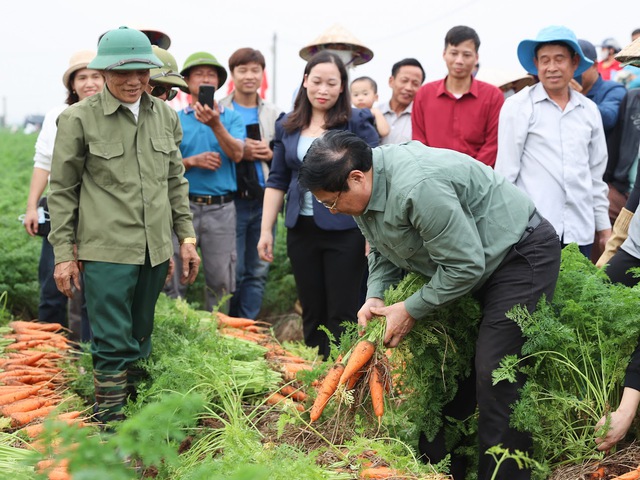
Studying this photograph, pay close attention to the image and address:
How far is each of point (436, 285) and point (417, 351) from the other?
0.41m

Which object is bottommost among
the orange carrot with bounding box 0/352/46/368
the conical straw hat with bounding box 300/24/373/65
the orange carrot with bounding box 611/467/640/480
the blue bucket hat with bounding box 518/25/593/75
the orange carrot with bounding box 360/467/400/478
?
the orange carrot with bounding box 0/352/46/368

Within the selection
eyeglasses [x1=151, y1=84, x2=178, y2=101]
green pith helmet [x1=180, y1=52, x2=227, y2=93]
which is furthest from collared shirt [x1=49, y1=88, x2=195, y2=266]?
green pith helmet [x1=180, y1=52, x2=227, y2=93]

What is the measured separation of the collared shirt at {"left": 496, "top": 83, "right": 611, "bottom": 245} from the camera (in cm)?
487

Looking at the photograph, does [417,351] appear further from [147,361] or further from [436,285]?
[147,361]

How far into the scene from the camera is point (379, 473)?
2984 mm

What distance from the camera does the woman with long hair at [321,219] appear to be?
495cm

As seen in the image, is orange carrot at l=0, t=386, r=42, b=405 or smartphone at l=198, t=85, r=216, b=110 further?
smartphone at l=198, t=85, r=216, b=110

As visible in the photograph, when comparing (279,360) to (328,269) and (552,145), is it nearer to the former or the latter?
(328,269)

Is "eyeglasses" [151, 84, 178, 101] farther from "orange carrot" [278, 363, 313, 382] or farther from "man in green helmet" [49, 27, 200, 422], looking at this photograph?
"orange carrot" [278, 363, 313, 382]

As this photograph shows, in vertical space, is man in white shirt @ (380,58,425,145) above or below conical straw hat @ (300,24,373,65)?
below

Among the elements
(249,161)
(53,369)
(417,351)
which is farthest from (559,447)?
(249,161)

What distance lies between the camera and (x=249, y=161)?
6219 mm

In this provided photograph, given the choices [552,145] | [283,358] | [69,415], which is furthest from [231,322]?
[552,145]

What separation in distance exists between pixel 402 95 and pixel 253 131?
1.24 m
